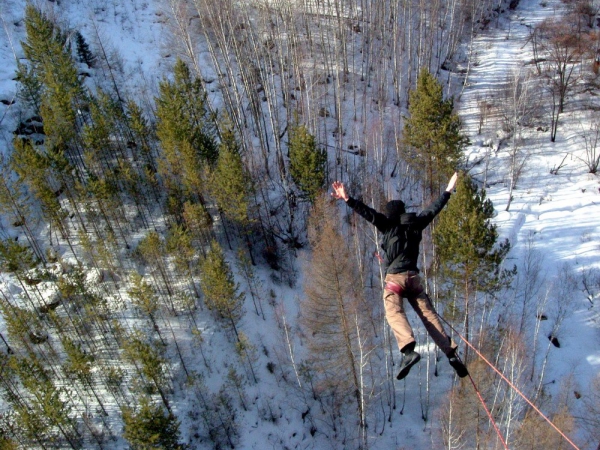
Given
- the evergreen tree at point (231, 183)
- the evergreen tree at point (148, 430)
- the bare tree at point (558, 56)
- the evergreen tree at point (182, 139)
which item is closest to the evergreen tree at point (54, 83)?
→ the evergreen tree at point (182, 139)

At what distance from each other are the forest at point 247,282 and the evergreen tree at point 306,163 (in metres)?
0.13

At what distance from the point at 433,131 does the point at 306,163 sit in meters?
7.09

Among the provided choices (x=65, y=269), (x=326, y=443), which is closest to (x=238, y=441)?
(x=326, y=443)

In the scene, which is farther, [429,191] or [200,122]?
[200,122]

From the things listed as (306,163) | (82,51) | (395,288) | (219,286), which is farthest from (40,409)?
(82,51)

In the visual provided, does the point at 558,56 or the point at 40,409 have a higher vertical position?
the point at 558,56

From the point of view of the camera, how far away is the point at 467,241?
19.4 meters

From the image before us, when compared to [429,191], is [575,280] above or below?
below

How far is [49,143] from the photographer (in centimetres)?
2733

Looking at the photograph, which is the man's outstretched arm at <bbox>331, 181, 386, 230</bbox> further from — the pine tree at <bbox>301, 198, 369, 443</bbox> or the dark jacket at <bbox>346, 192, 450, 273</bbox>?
the pine tree at <bbox>301, 198, 369, 443</bbox>

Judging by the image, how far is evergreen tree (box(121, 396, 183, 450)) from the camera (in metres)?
19.3

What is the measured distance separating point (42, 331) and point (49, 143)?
11212mm

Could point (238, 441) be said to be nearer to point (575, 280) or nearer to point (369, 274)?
point (369, 274)

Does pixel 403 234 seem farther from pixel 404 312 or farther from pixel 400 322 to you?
pixel 400 322
